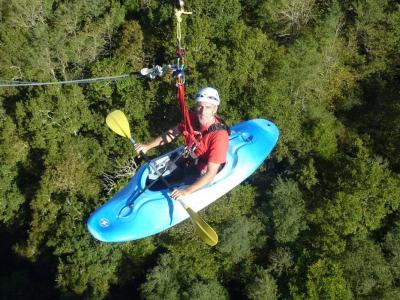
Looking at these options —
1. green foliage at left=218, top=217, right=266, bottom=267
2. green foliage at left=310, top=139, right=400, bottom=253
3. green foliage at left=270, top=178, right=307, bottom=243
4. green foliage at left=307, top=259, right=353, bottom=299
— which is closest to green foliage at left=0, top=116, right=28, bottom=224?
green foliage at left=218, top=217, right=266, bottom=267

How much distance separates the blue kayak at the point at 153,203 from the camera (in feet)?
31.9

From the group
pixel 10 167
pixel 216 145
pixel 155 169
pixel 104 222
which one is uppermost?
pixel 216 145

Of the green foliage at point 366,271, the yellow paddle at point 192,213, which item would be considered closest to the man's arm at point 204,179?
the yellow paddle at point 192,213

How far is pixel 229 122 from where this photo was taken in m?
20.1

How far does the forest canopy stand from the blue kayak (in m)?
8.80

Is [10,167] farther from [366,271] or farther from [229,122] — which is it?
[366,271]

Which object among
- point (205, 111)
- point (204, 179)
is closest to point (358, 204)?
point (204, 179)

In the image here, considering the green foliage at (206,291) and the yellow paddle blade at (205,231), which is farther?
the green foliage at (206,291)

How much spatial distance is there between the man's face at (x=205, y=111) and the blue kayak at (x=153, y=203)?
5.75 ft

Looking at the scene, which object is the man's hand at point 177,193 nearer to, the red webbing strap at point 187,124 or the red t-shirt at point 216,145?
the red t-shirt at point 216,145

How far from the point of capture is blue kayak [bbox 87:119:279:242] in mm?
9734

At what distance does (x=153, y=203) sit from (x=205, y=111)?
8.45 ft

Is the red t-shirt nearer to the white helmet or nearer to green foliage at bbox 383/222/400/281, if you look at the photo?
the white helmet

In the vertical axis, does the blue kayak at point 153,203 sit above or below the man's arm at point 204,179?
below
